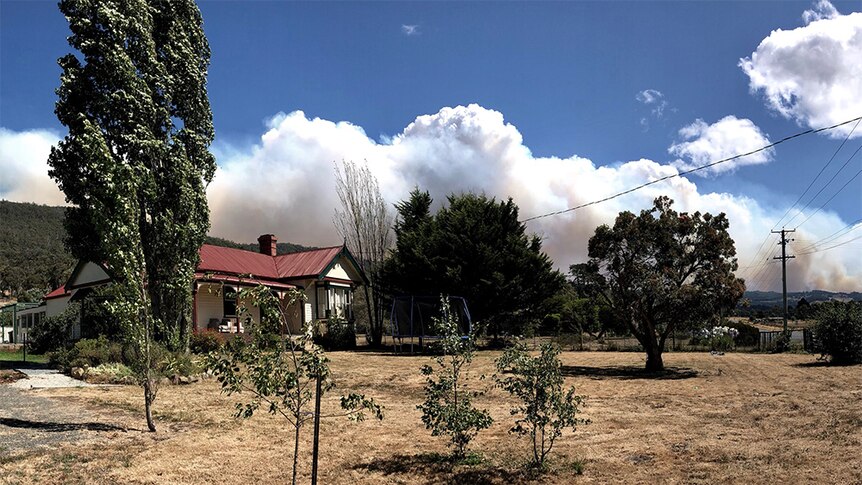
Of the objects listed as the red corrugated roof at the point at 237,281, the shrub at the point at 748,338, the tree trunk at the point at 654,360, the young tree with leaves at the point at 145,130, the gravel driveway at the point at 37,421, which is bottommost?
the shrub at the point at 748,338

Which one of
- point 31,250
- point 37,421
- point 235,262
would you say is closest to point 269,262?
point 235,262

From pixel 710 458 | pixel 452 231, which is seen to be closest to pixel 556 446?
pixel 710 458

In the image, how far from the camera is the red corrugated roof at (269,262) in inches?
1186

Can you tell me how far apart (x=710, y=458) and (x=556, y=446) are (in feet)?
6.60

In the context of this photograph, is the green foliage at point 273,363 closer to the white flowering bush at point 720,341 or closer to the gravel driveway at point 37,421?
the gravel driveway at point 37,421

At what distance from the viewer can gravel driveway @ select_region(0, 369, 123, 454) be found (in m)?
8.46

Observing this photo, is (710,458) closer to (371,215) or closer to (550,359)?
(550,359)

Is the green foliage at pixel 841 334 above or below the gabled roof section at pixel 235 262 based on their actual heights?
below

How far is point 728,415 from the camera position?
10430 mm

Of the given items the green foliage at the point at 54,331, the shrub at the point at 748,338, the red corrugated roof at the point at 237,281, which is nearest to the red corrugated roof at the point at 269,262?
the red corrugated roof at the point at 237,281

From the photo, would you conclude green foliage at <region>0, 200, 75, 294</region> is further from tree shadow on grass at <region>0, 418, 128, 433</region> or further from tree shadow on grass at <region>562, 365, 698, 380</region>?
tree shadow on grass at <region>562, 365, 698, 380</region>

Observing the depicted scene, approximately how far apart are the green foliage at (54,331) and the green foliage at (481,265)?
15057mm

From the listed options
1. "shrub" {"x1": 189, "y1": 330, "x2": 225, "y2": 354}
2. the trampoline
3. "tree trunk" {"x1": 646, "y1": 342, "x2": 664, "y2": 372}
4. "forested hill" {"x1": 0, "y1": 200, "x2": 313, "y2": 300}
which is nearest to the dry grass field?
"tree trunk" {"x1": 646, "y1": 342, "x2": 664, "y2": 372}

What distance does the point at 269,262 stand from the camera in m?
35.2
